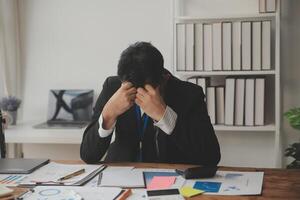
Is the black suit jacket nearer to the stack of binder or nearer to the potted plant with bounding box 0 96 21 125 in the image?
the stack of binder

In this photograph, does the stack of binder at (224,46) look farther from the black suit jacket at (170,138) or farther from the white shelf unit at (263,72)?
the black suit jacket at (170,138)

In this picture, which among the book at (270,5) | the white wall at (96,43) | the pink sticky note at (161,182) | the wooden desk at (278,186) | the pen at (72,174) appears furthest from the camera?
the white wall at (96,43)

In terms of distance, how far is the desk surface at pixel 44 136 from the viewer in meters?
2.62

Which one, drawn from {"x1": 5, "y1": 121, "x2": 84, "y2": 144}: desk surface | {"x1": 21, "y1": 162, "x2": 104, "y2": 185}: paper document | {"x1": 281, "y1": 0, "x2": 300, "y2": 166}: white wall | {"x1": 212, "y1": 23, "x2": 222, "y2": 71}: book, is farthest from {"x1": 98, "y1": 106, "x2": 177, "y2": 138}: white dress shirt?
{"x1": 281, "y1": 0, "x2": 300, "y2": 166}: white wall

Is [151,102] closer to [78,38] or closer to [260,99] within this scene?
[260,99]

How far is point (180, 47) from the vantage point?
272 centimetres

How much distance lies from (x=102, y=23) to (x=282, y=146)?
1.59m

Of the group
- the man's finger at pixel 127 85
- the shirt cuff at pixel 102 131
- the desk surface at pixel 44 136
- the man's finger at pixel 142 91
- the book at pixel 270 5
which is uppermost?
the book at pixel 270 5

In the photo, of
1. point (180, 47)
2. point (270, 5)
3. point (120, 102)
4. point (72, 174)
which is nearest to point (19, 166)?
point (72, 174)

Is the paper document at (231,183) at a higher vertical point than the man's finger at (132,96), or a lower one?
lower

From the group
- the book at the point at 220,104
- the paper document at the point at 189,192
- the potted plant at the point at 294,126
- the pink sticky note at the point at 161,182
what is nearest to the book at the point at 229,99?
the book at the point at 220,104

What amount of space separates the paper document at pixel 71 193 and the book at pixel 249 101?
1.57 metres

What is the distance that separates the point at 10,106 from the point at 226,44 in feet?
5.26

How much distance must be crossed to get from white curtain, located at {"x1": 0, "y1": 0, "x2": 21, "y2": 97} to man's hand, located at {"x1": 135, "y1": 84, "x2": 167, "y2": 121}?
5.73ft
